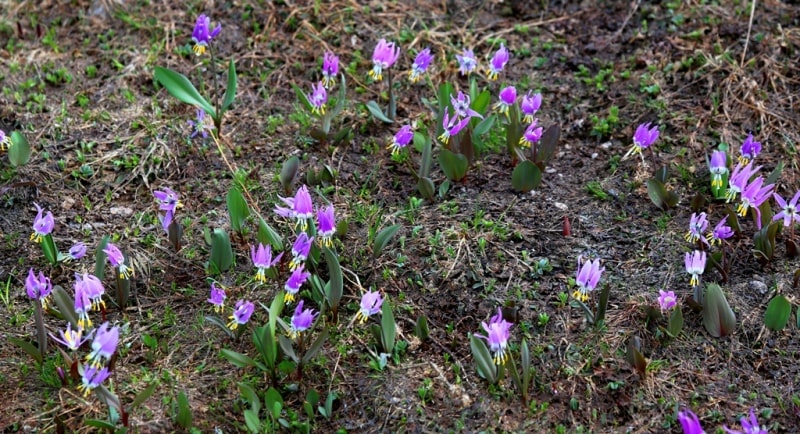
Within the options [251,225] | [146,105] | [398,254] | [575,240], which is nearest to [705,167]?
[575,240]

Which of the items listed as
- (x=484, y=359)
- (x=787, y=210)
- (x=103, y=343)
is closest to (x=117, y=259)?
(x=103, y=343)

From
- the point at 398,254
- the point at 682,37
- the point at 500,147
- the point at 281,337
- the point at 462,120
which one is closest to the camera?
the point at 281,337

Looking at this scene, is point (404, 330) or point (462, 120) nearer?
point (404, 330)

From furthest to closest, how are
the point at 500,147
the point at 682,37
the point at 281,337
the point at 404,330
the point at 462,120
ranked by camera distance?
the point at 682,37
the point at 500,147
the point at 462,120
the point at 404,330
the point at 281,337

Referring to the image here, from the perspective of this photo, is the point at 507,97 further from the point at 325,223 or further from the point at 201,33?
the point at 201,33

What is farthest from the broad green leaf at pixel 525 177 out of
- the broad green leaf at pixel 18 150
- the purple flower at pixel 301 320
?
the broad green leaf at pixel 18 150

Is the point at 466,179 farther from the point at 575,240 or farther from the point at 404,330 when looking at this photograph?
the point at 404,330
